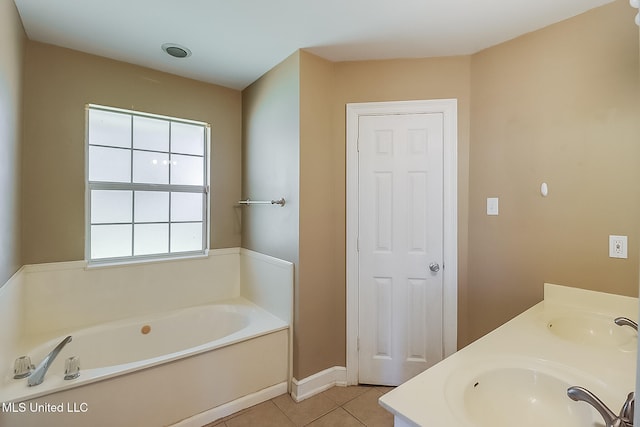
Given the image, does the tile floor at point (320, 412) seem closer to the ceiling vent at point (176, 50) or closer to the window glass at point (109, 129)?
the window glass at point (109, 129)

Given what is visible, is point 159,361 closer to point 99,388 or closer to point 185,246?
point 99,388

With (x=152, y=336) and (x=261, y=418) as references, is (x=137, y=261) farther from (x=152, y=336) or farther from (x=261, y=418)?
(x=261, y=418)

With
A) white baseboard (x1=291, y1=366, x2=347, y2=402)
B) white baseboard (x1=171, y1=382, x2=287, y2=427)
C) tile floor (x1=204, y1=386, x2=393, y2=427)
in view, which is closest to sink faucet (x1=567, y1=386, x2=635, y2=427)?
tile floor (x1=204, y1=386, x2=393, y2=427)

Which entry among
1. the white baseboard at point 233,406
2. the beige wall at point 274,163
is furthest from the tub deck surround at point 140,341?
the beige wall at point 274,163

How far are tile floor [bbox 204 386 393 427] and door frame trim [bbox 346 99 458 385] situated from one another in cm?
18

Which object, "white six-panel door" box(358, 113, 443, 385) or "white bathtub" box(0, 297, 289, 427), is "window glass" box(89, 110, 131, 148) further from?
"white six-panel door" box(358, 113, 443, 385)

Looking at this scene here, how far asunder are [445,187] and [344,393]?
1631 mm

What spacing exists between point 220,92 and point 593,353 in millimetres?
3011

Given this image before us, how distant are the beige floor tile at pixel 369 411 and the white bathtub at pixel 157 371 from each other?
0.51 m

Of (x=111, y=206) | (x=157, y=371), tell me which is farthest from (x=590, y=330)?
(x=111, y=206)

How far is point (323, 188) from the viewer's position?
2.20 metres

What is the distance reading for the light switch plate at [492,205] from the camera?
1943mm

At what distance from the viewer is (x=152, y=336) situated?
230 centimetres

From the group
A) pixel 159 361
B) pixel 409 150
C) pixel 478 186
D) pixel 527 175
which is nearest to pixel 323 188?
pixel 409 150
